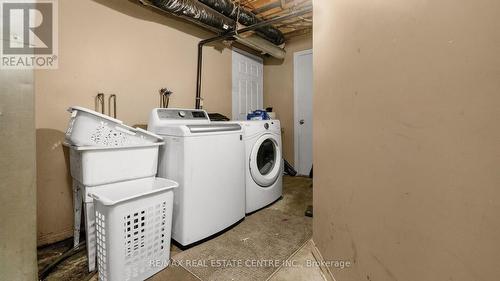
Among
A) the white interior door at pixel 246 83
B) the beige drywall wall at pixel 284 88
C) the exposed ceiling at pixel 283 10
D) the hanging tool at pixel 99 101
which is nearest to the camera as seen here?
the hanging tool at pixel 99 101

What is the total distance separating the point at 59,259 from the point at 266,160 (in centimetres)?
181

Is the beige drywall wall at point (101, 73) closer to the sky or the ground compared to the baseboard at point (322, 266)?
closer to the sky

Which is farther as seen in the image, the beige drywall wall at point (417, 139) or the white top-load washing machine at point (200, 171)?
the white top-load washing machine at point (200, 171)

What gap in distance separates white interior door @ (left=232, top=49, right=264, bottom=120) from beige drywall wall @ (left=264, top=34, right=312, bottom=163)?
141mm

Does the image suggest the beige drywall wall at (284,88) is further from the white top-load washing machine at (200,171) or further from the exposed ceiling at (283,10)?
the white top-load washing machine at (200,171)

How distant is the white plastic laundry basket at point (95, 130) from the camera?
4.14 ft

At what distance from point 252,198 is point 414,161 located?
1.62 m

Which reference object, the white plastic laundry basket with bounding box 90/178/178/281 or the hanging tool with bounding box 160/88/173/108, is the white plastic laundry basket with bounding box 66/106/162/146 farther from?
the hanging tool with bounding box 160/88/173/108

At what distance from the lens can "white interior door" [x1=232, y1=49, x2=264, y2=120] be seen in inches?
128

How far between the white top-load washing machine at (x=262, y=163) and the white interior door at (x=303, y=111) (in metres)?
1.18

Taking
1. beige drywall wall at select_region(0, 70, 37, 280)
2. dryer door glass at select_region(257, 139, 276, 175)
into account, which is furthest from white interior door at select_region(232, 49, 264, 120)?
beige drywall wall at select_region(0, 70, 37, 280)

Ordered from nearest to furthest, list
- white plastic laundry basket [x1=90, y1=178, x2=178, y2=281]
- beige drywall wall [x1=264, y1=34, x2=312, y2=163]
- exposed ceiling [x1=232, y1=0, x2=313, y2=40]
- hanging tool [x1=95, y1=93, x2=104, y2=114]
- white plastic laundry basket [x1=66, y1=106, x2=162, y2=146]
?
1. white plastic laundry basket [x1=90, y1=178, x2=178, y2=281]
2. white plastic laundry basket [x1=66, y1=106, x2=162, y2=146]
3. hanging tool [x1=95, y1=93, x2=104, y2=114]
4. exposed ceiling [x1=232, y1=0, x2=313, y2=40]
5. beige drywall wall [x1=264, y1=34, x2=312, y2=163]

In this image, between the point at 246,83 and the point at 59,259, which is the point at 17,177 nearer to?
the point at 59,259

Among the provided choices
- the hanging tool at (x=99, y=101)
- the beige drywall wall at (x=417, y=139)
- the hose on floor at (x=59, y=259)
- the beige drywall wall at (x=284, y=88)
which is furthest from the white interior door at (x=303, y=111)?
the hose on floor at (x=59, y=259)
